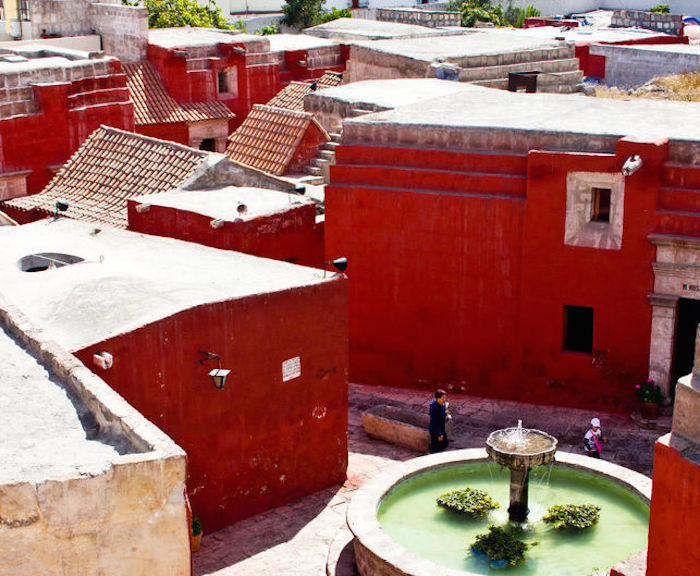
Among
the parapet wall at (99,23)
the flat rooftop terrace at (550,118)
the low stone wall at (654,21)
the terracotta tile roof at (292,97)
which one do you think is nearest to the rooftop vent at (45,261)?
the flat rooftop terrace at (550,118)

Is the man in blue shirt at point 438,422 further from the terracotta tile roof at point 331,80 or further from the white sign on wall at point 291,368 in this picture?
→ the terracotta tile roof at point 331,80

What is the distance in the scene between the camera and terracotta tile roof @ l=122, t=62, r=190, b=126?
31.9 meters

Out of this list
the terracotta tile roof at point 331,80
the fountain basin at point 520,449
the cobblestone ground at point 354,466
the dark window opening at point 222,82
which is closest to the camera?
the fountain basin at point 520,449

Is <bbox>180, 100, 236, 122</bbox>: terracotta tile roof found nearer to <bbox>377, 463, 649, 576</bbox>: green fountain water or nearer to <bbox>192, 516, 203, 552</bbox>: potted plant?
<bbox>192, 516, 203, 552</bbox>: potted plant

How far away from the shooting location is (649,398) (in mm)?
17953

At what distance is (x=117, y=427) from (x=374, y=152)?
35.2 feet

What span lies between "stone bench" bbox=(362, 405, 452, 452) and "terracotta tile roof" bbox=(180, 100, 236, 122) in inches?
663

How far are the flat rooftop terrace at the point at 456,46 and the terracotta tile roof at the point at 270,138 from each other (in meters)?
4.34

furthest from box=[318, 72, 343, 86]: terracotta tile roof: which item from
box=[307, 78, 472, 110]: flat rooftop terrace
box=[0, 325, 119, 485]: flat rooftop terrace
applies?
box=[0, 325, 119, 485]: flat rooftop terrace

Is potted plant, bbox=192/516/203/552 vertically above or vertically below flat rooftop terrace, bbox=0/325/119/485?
below

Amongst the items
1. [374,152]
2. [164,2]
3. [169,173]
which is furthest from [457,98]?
[164,2]

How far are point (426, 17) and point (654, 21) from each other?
9476 millimetres

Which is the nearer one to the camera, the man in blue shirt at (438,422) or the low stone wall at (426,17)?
the man in blue shirt at (438,422)

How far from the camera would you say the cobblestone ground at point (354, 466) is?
1404 cm
